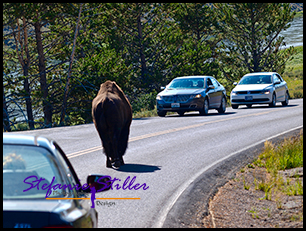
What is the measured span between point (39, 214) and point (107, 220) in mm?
3552

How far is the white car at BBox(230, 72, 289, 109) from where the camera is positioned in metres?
26.0

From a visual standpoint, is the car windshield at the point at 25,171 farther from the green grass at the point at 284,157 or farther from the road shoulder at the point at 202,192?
the green grass at the point at 284,157

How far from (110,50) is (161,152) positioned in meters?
19.5

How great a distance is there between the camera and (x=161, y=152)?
12.4 metres

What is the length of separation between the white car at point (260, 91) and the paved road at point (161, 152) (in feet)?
12.9

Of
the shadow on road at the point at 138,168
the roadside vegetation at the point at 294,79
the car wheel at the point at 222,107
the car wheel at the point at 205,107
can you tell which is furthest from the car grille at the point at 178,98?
the roadside vegetation at the point at 294,79

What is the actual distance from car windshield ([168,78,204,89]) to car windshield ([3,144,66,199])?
63.6ft

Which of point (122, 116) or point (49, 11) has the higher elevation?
point (49, 11)

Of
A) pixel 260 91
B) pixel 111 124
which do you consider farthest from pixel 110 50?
pixel 111 124

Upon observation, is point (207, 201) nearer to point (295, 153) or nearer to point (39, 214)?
point (295, 153)

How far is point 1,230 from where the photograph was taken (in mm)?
3021

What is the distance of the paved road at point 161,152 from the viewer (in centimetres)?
723

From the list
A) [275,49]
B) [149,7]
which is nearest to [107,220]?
[149,7]

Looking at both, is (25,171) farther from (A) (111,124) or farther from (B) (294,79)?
(B) (294,79)
